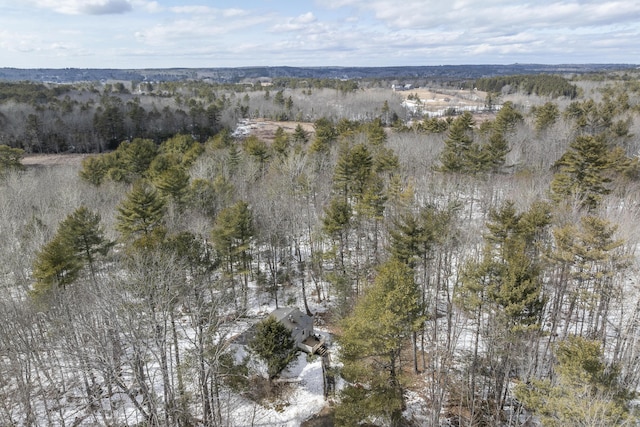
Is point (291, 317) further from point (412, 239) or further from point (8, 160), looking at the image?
point (8, 160)

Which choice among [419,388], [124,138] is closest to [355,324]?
[419,388]

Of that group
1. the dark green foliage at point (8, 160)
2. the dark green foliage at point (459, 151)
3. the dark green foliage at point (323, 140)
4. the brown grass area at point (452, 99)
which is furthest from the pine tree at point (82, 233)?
the brown grass area at point (452, 99)

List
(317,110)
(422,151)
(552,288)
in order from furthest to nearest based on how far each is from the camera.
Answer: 1. (317,110)
2. (422,151)
3. (552,288)

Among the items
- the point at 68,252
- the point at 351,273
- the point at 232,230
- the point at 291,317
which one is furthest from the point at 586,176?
the point at 68,252

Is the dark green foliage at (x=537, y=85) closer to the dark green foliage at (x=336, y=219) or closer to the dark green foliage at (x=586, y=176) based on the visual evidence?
the dark green foliage at (x=586, y=176)

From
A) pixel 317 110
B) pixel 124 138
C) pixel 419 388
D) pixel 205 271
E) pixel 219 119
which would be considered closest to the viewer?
pixel 419 388

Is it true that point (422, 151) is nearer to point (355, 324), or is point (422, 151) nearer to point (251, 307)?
point (251, 307)

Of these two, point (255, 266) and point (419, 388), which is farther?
point (255, 266)
